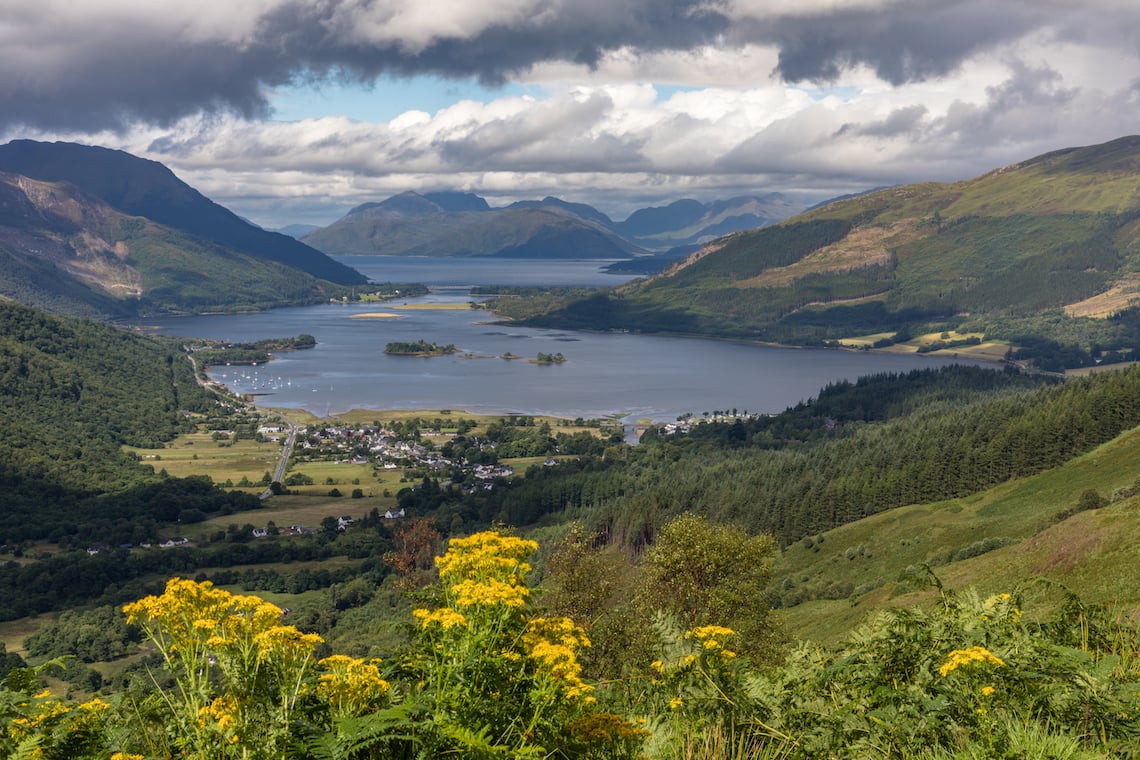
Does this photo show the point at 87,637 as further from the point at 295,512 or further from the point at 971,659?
the point at 971,659

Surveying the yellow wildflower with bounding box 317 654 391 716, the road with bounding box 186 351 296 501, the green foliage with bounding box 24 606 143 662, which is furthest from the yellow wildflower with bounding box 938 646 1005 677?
the road with bounding box 186 351 296 501

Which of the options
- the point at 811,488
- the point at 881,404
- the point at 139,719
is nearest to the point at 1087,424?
the point at 811,488

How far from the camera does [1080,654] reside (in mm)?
8172

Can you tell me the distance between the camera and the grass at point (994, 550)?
37.9 metres

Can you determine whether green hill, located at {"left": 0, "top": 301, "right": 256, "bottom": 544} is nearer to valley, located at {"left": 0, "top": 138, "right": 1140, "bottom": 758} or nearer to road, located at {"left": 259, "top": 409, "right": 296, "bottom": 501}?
valley, located at {"left": 0, "top": 138, "right": 1140, "bottom": 758}

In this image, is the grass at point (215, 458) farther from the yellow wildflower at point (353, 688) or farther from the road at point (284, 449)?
the yellow wildflower at point (353, 688)

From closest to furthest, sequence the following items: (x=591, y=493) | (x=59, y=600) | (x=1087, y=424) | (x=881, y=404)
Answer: (x=59, y=600) → (x=1087, y=424) → (x=591, y=493) → (x=881, y=404)

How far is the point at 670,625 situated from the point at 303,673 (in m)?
5.49

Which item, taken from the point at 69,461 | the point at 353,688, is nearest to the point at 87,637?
the point at 353,688

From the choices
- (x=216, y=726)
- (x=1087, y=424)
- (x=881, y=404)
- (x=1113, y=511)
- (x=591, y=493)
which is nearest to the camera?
(x=216, y=726)

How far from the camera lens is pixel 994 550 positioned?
59719mm

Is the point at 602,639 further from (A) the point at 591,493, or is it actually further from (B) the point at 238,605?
(A) the point at 591,493

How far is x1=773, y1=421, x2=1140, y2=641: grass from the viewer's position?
3794cm

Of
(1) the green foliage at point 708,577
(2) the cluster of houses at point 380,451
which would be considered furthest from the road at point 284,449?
(1) the green foliage at point 708,577
